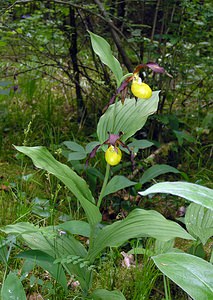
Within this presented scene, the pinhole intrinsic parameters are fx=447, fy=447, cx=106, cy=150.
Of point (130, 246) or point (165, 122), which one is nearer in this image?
point (130, 246)

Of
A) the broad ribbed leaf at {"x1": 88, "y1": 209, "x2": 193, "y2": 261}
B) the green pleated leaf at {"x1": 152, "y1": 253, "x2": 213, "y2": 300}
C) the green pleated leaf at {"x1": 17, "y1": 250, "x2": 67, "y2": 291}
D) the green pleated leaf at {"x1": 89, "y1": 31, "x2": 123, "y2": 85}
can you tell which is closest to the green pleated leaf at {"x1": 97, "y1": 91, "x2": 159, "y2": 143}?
the green pleated leaf at {"x1": 89, "y1": 31, "x2": 123, "y2": 85}

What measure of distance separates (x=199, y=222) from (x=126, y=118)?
38 centimetres

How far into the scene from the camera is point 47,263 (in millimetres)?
1186

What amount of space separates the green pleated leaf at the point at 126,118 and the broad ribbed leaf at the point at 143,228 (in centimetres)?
23

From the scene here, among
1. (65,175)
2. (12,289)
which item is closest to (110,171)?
(65,175)

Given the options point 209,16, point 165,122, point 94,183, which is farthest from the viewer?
point 165,122

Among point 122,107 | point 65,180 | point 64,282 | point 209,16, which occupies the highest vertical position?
point 209,16

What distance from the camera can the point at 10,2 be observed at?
2139 mm

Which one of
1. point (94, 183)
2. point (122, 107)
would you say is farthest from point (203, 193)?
point (94, 183)

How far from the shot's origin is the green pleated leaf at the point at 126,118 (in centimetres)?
124

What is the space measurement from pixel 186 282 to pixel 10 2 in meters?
1.77

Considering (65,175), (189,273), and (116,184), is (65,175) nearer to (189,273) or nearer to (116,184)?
(116,184)

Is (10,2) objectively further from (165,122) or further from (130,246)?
(130,246)

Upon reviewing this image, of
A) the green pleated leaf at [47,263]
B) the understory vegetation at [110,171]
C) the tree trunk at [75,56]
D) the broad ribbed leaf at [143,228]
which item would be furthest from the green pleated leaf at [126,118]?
the tree trunk at [75,56]
